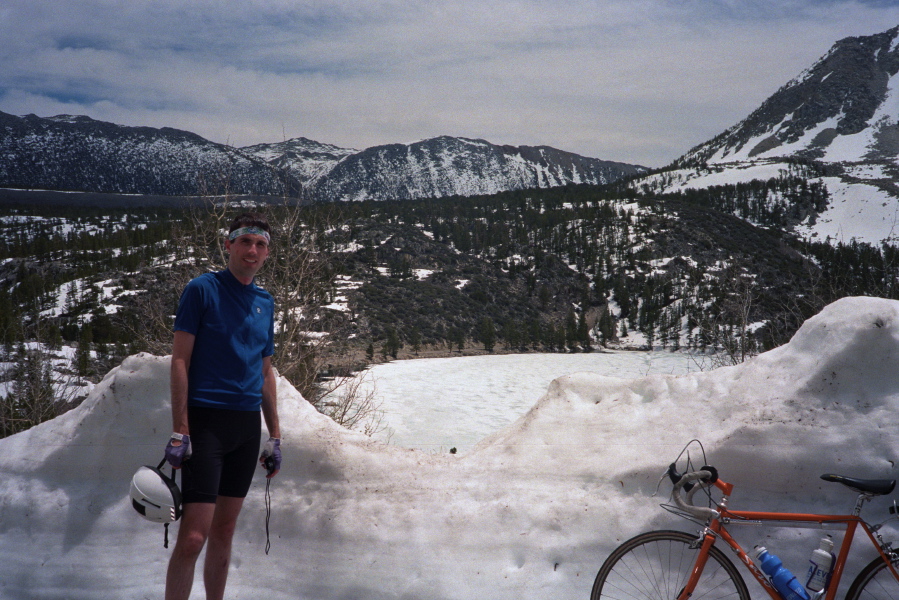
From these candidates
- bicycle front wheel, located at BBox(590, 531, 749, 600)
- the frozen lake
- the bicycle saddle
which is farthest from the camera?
the frozen lake

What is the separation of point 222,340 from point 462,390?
28517mm

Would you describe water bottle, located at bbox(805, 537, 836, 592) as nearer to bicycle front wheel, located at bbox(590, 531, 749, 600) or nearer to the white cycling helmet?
bicycle front wheel, located at bbox(590, 531, 749, 600)

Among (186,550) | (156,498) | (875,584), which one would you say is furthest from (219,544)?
(875,584)

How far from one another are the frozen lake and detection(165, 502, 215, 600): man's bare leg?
10776 millimetres

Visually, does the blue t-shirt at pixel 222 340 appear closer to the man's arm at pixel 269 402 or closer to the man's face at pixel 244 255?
the man's face at pixel 244 255

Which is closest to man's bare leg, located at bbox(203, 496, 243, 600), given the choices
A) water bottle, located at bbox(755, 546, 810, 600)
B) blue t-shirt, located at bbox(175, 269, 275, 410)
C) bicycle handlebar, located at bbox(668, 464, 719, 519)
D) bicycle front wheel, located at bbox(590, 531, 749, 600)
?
blue t-shirt, located at bbox(175, 269, 275, 410)

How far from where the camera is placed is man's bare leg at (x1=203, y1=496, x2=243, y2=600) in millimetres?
3053

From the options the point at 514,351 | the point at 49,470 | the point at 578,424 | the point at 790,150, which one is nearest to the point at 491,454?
the point at 578,424

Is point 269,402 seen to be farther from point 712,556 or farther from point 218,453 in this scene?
point 712,556

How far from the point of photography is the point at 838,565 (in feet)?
8.55

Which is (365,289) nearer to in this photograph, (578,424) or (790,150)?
(578,424)

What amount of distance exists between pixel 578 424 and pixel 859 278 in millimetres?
39118

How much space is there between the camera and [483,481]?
4.07 m

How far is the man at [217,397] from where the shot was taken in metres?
2.75
